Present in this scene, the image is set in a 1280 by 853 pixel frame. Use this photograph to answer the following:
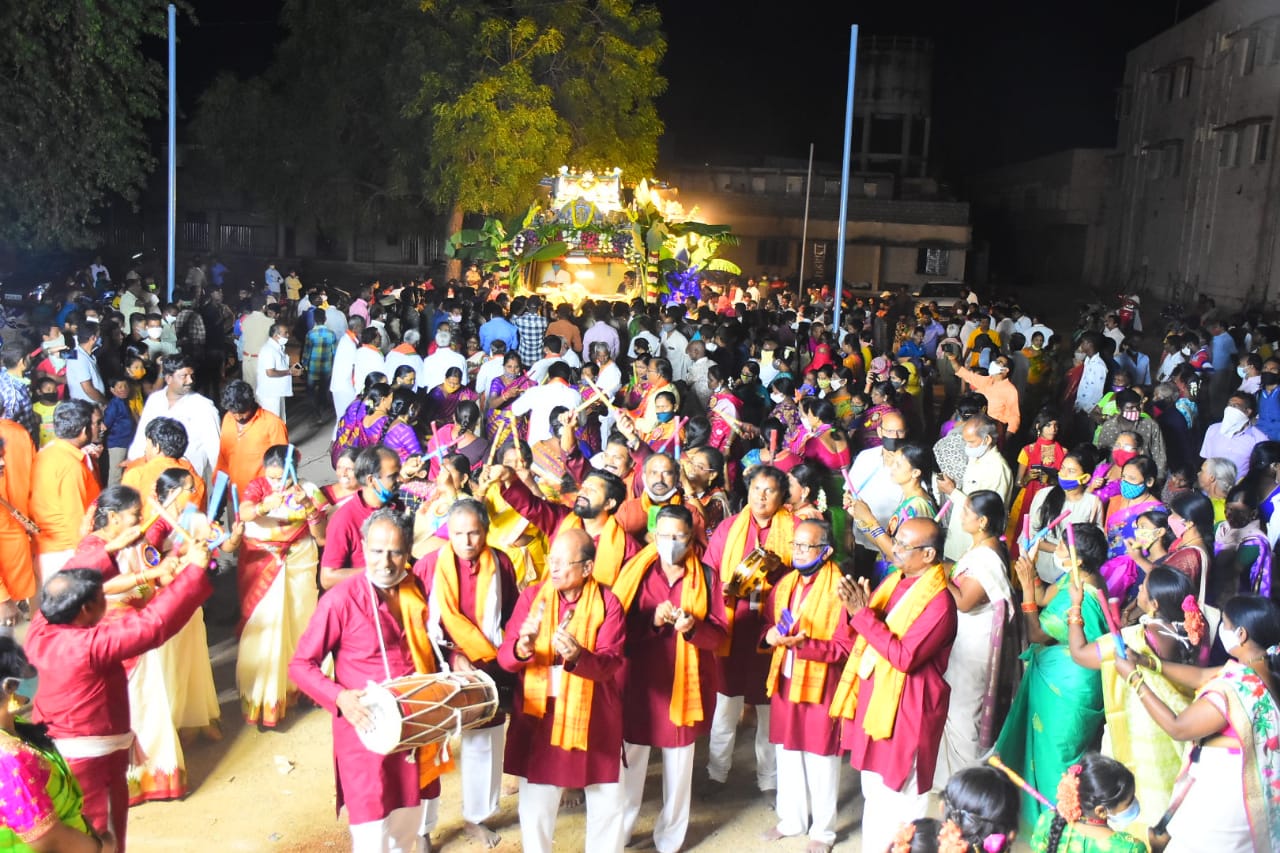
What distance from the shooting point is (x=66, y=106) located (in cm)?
1709

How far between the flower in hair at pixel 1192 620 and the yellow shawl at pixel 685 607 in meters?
1.85

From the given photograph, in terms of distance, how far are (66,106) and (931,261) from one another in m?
24.1

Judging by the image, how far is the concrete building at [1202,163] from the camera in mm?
23641

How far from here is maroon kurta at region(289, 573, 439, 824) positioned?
14.0ft

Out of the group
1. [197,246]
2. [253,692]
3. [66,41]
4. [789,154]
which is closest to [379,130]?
[66,41]

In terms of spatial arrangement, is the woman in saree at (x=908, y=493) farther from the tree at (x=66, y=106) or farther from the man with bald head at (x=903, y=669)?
the tree at (x=66, y=106)

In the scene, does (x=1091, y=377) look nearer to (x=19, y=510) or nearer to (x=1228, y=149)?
(x=19, y=510)

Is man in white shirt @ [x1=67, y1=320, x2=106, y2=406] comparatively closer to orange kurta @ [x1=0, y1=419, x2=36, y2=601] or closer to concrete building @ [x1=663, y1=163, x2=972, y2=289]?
orange kurta @ [x1=0, y1=419, x2=36, y2=601]

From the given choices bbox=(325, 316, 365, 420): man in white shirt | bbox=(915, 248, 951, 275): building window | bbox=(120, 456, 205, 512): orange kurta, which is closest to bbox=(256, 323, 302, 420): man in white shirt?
bbox=(325, 316, 365, 420): man in white shirt

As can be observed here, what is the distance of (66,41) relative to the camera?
1670 centimetres

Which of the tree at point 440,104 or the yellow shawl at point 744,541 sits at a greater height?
the tree at point 440,104

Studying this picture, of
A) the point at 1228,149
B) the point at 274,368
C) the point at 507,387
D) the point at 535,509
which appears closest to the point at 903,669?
the point at 535,509

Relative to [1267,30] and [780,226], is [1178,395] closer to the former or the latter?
[1267,30]

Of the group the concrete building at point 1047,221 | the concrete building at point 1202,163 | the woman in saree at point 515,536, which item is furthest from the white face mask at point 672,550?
the concrete building at point 1047,221
